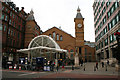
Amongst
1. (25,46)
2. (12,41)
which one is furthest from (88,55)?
(12,41)

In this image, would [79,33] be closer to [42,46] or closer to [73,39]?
[73,39]

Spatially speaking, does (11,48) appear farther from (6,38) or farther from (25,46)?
(25,46)

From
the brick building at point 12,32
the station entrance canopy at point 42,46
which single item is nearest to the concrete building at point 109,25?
the station entrance canopy at point 42,46

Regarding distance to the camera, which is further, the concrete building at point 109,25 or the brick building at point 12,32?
the brick building at point 12,32

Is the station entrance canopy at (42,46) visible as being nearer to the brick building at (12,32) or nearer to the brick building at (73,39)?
the brick building at (12,32)

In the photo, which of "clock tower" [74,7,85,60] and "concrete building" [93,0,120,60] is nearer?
"concrete building" [93,0,120,60]

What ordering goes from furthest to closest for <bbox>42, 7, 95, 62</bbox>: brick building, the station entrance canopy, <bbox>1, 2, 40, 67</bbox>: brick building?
<bbox>42, 7, 95, 62</bbox>: brick building, <bbox>1, 2, 40, 67</bbox>: brick building, the station entrance canopy

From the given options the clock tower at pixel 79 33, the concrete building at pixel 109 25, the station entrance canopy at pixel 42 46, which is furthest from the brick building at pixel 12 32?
the concrete building at pixel 109 25

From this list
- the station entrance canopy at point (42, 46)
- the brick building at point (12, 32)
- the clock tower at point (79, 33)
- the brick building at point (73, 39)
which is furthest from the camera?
the clock tower at point (79, 33)

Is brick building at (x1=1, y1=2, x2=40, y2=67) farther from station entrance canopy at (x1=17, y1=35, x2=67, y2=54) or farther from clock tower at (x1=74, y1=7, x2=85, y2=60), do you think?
clock tower at (x1=74, y1=7, x2=85, y2=60)

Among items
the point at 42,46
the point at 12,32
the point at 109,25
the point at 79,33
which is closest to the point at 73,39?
the point at 79,33

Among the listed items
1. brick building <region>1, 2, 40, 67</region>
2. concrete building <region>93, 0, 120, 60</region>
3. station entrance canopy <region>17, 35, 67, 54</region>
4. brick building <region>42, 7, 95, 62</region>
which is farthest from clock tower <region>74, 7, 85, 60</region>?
brick building <region>1, 2, 40, 67</region>

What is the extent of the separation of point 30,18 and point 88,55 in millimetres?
37751

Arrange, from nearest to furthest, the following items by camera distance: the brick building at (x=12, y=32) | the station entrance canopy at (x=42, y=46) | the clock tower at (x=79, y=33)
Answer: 1. the station entrance canopy at (x=42, y=46)
2. the brick building at (x=12, y=32)
3. the clock tower at (x=79, y=33)
